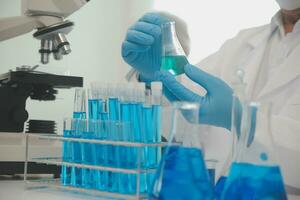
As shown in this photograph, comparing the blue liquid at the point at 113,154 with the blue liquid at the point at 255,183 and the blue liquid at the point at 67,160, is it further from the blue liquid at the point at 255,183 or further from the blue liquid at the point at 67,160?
the blue liquid at the point at 255,183

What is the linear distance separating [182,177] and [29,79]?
3.17 feet

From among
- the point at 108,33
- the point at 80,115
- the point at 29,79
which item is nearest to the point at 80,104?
the point at 80,115

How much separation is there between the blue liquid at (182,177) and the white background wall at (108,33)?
1.73m

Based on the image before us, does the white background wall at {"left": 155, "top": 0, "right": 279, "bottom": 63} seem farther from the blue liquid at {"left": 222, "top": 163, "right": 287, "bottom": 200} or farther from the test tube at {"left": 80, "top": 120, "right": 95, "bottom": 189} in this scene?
the blue liquid at {"left": 222, "top": 163, "right": 287, "bottom": 200}

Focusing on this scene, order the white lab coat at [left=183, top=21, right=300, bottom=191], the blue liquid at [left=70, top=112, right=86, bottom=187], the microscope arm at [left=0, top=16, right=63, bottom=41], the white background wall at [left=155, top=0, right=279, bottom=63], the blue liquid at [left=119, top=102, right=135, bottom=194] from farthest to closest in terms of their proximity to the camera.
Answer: the white background wall at [left=155, top=0, right=279, bottom=63]
the microscope arm at [left=0, top=16, right=63, bottom=41]
the white lab coat at [left=183, top=21, right=300, bottom=191]
the blue liquid at [left=70, top=112, right=86, bottom=187]
the blue liquid at [left=119, top=102, right=135, bottom=194]

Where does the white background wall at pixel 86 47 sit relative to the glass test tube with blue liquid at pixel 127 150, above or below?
above

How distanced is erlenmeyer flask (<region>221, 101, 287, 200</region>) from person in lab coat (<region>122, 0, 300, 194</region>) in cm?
39

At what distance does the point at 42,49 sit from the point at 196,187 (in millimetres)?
992

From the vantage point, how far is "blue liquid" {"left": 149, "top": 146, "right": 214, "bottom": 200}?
1.82 feet

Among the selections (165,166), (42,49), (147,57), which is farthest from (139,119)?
(42,49)

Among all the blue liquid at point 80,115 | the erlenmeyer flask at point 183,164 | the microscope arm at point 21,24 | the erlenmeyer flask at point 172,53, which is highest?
the microscope arm at point 21,24

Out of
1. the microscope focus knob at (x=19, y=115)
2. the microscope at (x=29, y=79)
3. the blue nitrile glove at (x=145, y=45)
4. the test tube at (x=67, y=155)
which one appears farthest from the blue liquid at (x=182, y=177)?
the microscope focus knob at (x=19, y=115)

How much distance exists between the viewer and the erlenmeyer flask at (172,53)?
1.03 m

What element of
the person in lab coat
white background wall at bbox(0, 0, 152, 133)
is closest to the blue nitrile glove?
the person in lab coat
